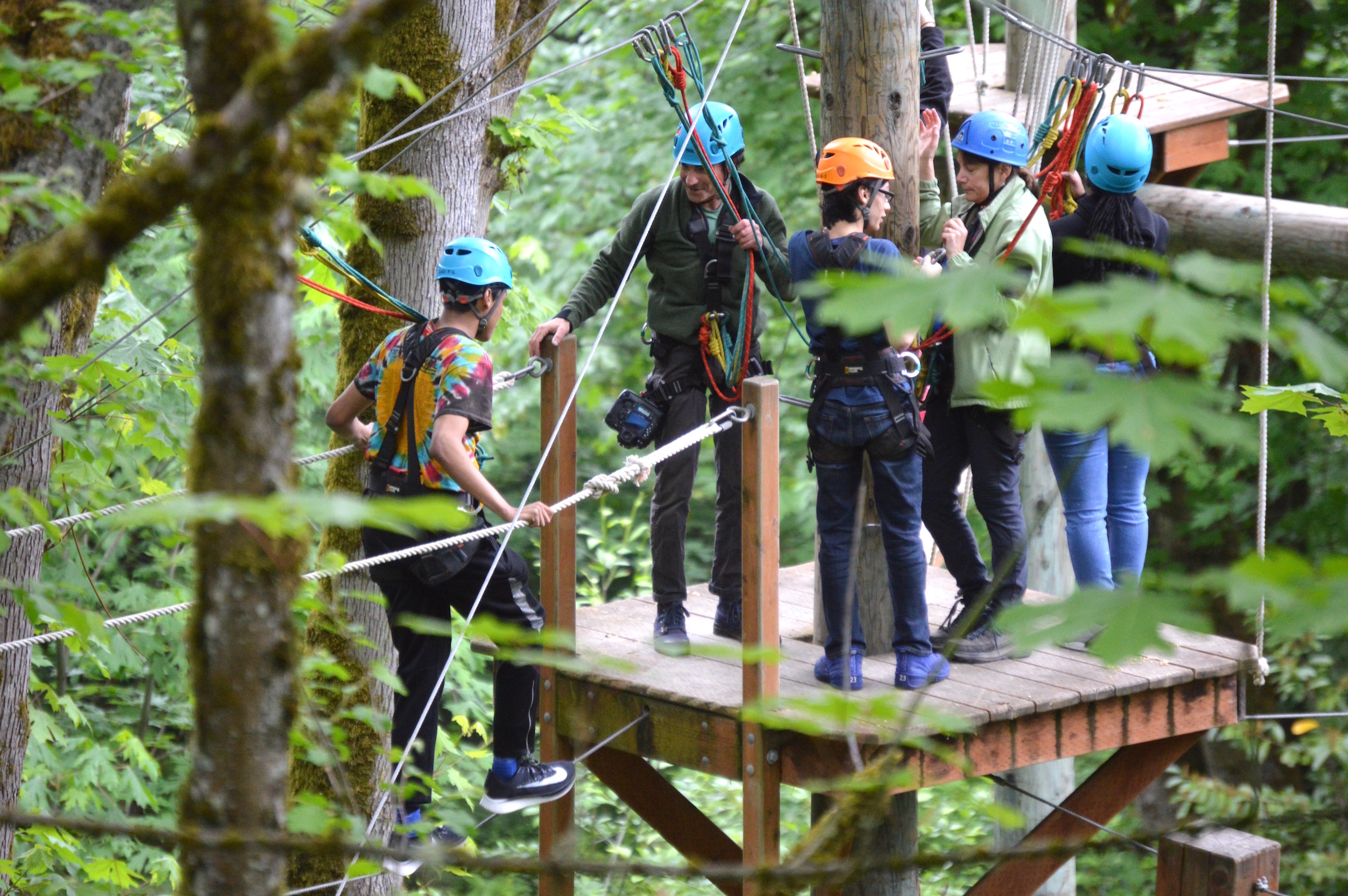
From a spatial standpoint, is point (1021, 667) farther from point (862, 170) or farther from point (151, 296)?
point (151, 296)

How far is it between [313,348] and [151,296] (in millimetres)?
1017

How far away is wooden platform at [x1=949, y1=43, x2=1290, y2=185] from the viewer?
526cm

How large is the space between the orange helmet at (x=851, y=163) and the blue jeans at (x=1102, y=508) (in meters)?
0.98

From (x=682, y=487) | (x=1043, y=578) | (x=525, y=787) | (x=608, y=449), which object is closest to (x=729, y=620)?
(x=682, y=487)

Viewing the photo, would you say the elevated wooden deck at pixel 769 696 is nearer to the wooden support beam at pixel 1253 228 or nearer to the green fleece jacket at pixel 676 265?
the green fleece jacket at pixel 676 265

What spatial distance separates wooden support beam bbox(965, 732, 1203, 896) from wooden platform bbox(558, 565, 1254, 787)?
264 millimetres

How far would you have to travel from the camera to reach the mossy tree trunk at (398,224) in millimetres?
4414

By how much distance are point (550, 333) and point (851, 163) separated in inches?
40.0

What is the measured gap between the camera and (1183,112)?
5293mm

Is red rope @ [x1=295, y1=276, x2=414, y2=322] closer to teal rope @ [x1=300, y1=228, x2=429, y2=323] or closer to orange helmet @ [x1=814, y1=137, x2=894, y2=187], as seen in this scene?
teal rope @ [x1=300, y1=228, x2=429, y2=323]

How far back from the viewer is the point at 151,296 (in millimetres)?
7441

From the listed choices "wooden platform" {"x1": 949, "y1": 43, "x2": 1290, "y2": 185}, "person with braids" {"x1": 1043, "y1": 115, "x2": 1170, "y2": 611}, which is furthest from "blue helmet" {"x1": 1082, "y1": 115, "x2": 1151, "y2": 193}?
"wooden platform" {"x1": 949, "y1": 43, "x2": 1290, "y2": 185}

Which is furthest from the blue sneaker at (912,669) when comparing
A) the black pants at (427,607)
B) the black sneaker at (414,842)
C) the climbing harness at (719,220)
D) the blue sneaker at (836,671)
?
the black sneaker at (414,842)

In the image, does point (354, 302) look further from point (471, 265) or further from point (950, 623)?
point (950, 623)
